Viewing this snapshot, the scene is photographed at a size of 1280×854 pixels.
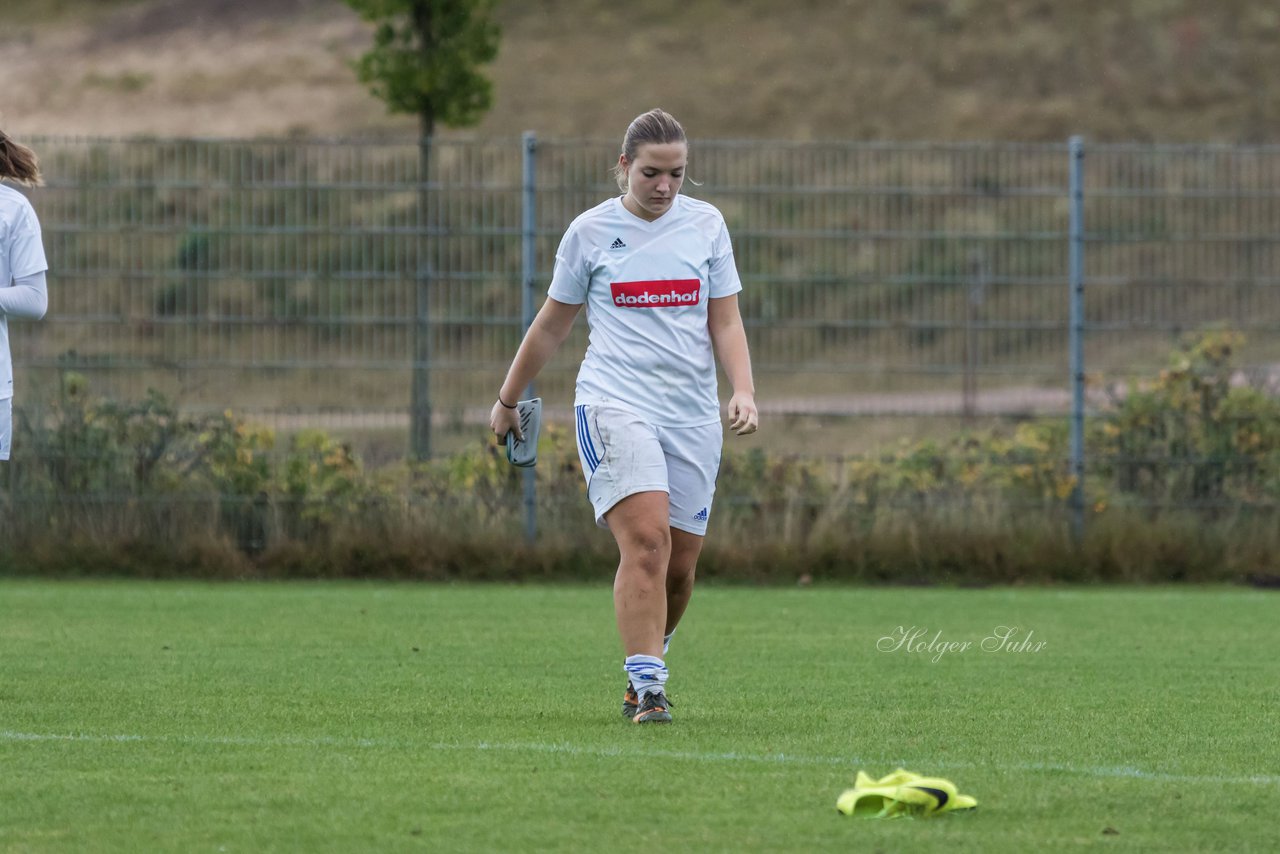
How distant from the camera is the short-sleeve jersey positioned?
6949 millimetres

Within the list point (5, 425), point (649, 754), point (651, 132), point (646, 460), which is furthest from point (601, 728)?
point (5, 425)

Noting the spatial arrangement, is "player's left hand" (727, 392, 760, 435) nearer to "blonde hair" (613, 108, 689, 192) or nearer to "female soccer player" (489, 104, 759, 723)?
"female soccer player" (489, 104, 759, 723)

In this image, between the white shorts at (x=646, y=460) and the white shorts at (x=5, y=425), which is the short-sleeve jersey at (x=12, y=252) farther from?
the white shorts at (x=646, y=460)

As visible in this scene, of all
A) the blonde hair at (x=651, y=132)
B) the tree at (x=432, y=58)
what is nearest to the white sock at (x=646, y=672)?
the blonde hair at (x=651, y=132)

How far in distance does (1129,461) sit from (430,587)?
4.44m

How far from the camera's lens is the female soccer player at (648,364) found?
21.8 feet

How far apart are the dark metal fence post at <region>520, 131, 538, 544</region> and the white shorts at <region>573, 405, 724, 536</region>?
19.8ft

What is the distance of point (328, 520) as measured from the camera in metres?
12.8

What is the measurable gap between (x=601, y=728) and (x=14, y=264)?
251cm

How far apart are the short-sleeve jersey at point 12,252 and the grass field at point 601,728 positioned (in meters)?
1.16

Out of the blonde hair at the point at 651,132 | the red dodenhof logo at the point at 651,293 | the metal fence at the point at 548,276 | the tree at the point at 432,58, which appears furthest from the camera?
the tree at the point at 432,58

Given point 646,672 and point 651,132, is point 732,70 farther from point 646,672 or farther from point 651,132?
point 646,672

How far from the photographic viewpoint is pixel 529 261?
43.1 feet

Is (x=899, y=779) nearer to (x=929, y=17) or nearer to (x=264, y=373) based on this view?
(x=264, y=373)
